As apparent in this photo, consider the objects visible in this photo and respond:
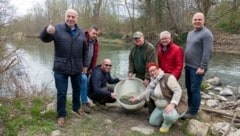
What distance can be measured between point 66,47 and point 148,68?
124 cm

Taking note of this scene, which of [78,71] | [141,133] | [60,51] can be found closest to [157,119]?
[141,133]

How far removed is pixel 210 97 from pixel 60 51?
16.2 feet

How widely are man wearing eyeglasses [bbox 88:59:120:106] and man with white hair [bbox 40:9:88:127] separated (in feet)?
1.93

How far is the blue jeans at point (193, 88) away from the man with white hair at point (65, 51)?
5.55 feet

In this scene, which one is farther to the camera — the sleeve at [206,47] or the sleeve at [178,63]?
the sleeve at [178,63]

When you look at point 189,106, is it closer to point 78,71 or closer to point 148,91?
point 148,91

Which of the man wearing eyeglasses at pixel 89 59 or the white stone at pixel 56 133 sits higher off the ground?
the man wearing eyeglasses at pixel 89 59

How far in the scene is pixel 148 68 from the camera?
490 centimetres

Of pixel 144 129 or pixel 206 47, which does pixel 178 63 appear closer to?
pixel 206 47

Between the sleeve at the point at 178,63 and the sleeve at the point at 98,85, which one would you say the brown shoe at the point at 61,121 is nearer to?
the sleeve at the point at 98,85

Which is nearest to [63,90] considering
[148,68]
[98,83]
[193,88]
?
[98,83]

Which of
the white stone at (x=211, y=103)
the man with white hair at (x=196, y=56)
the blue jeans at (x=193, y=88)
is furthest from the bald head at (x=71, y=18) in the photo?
the white stone at (x=211, y=103)

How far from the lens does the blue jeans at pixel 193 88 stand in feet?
16.8

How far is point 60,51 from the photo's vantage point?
4.74m
